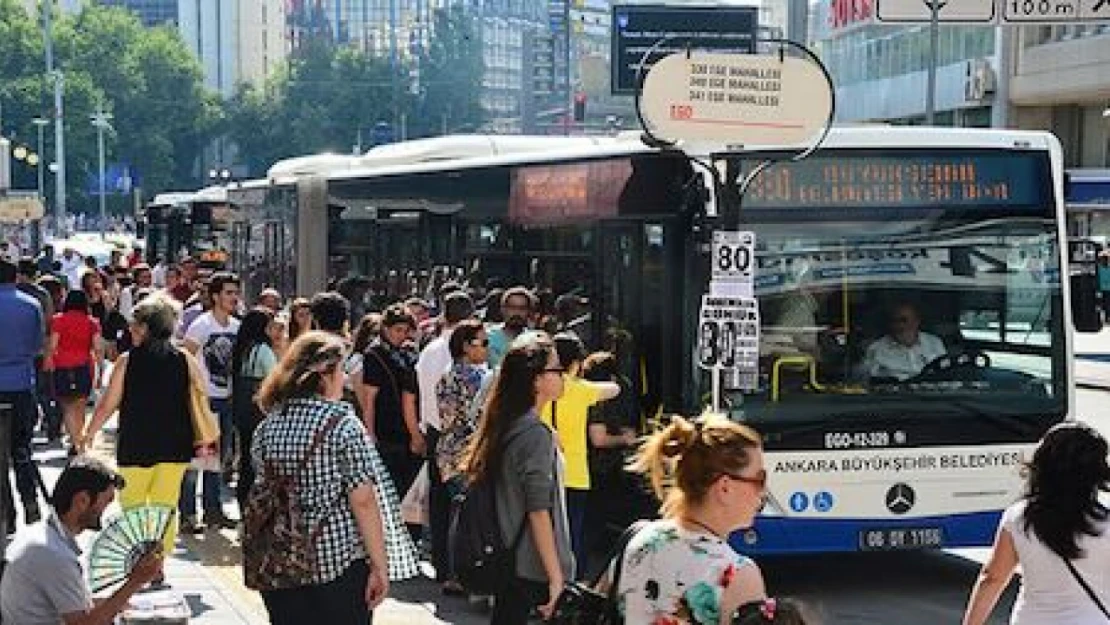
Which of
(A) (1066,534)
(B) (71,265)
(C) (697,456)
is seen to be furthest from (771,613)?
(B) (71,265)

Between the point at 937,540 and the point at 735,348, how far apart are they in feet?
5.72

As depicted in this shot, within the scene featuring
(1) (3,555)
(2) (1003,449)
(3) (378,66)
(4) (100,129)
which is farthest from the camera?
(3) (378,66)

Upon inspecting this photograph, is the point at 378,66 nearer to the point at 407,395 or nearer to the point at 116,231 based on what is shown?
the point at 116,231

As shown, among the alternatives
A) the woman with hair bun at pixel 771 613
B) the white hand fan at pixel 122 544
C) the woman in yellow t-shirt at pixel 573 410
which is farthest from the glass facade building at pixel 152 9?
the woman with hair bun at pixel 771 613

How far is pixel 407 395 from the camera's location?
1052 centimetres

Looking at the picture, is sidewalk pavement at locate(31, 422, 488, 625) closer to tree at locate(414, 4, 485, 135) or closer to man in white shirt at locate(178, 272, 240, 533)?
man in white shirt at locate(178, 272, 240, 533)

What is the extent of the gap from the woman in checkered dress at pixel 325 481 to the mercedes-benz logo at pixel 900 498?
460 centimetres

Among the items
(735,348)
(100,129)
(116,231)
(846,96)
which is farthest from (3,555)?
(116,231)

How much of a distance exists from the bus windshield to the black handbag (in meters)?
5.27

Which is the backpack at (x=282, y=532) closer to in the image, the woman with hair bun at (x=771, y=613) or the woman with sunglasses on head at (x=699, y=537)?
the woman with sunglasses on head at (x=699, y=537)

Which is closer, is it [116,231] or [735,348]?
[735,348]

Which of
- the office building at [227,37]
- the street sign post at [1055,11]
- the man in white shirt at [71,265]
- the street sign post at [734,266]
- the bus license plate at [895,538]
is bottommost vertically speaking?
the bus license plate at [895,538]

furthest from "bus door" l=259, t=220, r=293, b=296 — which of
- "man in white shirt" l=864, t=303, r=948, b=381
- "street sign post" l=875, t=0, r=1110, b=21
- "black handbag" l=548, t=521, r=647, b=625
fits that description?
"black handbag" l=548, t=521, r=647, b=625

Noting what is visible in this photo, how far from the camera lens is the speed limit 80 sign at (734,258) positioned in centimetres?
947
